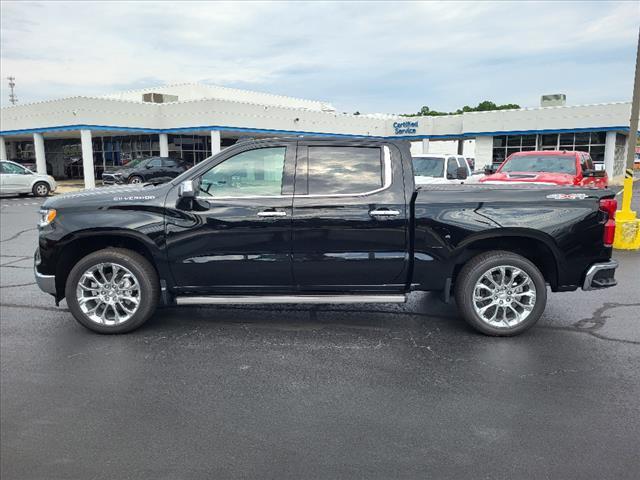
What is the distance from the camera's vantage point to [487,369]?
14.7 feet

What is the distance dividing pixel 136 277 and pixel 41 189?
68.5 ft

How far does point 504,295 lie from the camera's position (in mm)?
5234

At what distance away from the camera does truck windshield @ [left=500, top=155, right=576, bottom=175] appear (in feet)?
42.2

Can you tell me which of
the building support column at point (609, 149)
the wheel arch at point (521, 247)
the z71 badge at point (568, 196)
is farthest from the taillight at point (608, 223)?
the building support column at point (609, 149)

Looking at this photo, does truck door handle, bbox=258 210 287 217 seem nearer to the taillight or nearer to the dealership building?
the taillight

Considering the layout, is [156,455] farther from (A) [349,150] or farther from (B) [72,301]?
(A) [349,150]

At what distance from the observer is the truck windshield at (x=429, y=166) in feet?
49.3

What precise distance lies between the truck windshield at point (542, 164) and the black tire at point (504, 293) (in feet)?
28.0

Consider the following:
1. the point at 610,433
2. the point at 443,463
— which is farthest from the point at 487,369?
the point at 443,463

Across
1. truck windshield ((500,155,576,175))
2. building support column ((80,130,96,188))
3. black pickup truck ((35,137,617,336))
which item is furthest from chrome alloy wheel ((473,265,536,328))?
building support column ((80,130,96,188))

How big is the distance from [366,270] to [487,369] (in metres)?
1.43

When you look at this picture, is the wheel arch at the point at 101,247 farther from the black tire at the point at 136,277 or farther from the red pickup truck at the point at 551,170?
the red pickup truck at the point at 551,170

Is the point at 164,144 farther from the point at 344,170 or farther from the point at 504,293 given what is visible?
the point at 504,293

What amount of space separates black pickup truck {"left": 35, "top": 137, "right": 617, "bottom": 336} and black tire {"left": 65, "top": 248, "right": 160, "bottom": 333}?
14 millimetres
